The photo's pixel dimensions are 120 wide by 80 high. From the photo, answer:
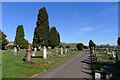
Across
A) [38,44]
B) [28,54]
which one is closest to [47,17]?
[38,44]

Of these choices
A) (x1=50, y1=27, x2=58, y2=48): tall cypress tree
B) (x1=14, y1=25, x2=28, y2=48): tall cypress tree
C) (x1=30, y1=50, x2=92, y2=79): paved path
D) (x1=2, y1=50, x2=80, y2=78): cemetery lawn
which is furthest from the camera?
(x1=50, y1=27, x2=58, y2=48): tall cypress tree

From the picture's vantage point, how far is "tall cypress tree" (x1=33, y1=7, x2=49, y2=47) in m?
49.0

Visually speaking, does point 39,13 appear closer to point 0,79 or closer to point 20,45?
point 20,45

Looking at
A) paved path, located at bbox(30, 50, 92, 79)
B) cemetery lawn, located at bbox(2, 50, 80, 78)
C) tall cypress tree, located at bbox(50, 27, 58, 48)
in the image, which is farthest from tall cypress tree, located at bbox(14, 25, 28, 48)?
paved path, located at bbox(30, 50, 92, 79)

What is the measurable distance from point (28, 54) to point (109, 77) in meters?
11.5

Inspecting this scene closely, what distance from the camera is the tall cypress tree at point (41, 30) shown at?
161 ft

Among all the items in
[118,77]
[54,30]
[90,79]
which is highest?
[54,30]

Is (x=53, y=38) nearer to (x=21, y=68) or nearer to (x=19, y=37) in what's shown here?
(x=19, y=37)

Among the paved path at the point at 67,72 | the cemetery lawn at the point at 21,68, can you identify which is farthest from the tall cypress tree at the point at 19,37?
the paved path at the point at 67,72

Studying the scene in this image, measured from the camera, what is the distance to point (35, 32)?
165ft

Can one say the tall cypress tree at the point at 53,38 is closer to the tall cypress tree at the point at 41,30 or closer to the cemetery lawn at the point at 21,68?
the tall cypress tree at the point at 41,30

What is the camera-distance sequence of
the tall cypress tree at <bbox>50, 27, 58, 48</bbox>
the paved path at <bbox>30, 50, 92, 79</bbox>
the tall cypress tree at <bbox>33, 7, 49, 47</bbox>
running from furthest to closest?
the tall cypress tree at <bbox>50, 27, 58, 48</bbox>
the tall cypress tree at <bbox>33, 7, 49, 47</bbox>
the paved path at <bbox>30, 50, 92, 79</bbox>

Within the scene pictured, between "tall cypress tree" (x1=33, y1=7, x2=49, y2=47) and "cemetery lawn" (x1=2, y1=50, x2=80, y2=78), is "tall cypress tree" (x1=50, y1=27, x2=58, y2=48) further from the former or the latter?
"cemetery lawn" (x1=2, y1=50, x2=80, y2=78)

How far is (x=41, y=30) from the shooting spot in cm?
4906
